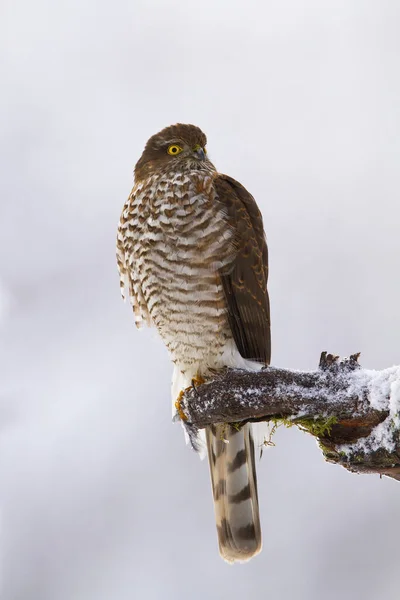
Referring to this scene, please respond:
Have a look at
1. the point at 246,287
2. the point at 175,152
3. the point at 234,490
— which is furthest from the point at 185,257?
the point at 234,490

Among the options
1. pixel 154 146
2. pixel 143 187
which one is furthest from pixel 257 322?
pixel 154 146

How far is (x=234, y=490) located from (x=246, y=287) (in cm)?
129

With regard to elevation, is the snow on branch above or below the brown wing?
below

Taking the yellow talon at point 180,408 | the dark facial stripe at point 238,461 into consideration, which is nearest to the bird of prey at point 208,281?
the dark facial stripe at point 238,461

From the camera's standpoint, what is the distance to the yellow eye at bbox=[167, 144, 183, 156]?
4641 mm

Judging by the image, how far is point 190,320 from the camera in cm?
422

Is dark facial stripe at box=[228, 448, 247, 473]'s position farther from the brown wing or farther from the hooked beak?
the hooked beak

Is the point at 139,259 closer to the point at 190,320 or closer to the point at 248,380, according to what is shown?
the point at 190,320

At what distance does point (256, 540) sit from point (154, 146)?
2513mm

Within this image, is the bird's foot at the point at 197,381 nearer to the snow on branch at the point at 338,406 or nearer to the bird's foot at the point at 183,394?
the bird's foot at the point at 183,394

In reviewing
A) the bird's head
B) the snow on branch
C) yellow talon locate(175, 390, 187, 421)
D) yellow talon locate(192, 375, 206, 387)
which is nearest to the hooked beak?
the bird's head

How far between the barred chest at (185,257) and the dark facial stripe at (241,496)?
0.88 meters

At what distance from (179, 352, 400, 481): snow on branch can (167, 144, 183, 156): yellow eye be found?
1.68m

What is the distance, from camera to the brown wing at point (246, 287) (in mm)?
4176
